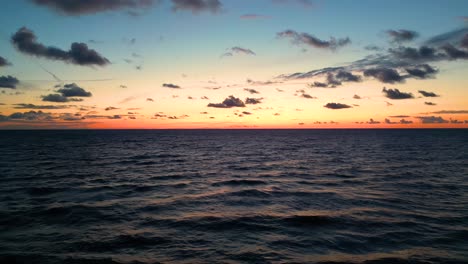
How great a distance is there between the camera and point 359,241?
1441cm

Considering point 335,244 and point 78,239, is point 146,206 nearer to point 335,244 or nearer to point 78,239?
point 78,239

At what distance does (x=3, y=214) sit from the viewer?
1844 centimetres

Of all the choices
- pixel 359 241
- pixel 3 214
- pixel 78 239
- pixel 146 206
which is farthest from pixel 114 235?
pixel 359 241

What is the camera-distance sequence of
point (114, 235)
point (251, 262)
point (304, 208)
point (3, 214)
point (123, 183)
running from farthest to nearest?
point (123, 183) < point (304, 208) < point (3, 214) < point (114, 235) < point (251, 262)

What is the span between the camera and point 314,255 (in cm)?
1288

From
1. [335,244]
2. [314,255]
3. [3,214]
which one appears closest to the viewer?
[314,255]

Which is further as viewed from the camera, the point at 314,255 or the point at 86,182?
the point at 86,182

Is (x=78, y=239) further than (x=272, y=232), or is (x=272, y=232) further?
(x=272, y=232)

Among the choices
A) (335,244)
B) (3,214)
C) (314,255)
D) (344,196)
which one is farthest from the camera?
(344,196)

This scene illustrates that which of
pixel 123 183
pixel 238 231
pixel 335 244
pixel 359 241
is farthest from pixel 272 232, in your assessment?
pixel 123 183

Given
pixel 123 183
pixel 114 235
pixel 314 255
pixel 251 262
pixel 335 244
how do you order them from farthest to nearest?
pixel 123 183, pixel 114 235, pixel 335 244, pixel 314 255, pixel 251 262

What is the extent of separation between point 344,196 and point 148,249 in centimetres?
1650

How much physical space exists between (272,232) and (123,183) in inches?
774

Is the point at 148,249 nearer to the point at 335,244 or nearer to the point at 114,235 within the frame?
the point at 114,235
